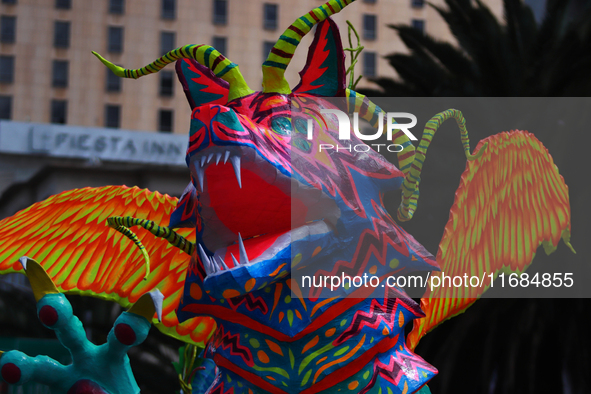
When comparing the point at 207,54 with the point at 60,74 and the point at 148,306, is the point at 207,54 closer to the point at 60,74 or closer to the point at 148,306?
the point at 148,306

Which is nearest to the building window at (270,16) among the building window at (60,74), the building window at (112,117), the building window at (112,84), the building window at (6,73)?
the building window at (112,84)

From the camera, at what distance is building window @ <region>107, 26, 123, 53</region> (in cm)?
1847

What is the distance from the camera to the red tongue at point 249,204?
214 centimetres

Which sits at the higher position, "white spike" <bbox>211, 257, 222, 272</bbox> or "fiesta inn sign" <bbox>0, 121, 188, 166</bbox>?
"white spike" <bbox>211, 257, 222, 272</bbox>

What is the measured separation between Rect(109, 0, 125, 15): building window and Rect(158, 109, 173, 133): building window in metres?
3.10

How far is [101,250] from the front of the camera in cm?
321

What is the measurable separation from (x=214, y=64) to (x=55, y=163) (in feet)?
36.1

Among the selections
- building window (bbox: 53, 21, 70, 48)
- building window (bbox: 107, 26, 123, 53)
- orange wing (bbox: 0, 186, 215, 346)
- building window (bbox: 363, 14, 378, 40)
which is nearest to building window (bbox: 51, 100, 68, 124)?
building window (bbox: 53, 21, 70, 48)

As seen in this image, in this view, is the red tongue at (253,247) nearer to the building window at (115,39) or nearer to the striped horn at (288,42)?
the striped horn at (288,42)

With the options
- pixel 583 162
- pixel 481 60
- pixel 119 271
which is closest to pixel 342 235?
pixel 119 271

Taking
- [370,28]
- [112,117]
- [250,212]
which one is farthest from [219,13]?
[250,212]

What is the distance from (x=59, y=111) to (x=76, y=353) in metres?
17.5

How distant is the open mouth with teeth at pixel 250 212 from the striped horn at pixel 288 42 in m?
0.43

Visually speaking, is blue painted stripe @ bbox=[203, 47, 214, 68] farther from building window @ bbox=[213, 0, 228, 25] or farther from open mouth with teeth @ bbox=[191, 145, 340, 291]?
building window @ bbox=[213, 0, 228, 25]
